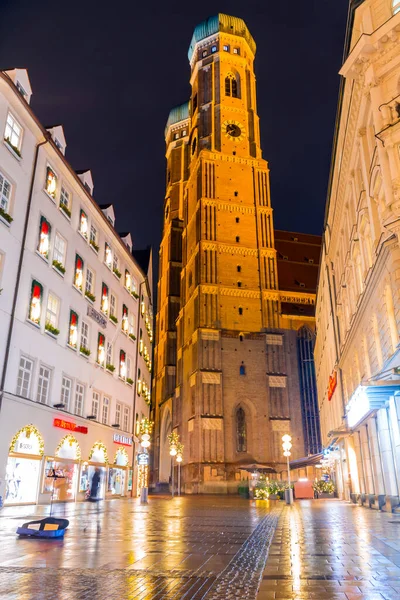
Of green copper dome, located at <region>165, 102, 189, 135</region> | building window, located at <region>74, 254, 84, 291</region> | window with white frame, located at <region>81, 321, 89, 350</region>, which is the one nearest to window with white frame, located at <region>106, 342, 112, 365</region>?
window with white frame, located at <region>81, 321, 89, 350</region>

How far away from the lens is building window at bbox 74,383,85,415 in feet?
98.1

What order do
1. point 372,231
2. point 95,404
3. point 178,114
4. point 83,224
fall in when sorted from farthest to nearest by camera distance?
point 178,114, point 95,404, point 83,224, point 372,231

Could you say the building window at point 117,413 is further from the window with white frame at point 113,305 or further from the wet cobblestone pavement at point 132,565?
the wet cobblestone pavement at point 132,565

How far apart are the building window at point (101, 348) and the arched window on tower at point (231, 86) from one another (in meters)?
51.9

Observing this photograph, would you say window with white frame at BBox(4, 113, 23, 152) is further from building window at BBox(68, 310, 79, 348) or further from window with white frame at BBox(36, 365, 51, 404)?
window with white frame at BBox(36, 365, 51, 404)

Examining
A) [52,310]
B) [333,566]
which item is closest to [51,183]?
[52,310]

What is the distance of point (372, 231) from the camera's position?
1939 centimetres

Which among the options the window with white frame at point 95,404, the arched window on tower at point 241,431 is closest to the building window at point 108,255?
the window with white frame at point 95,404

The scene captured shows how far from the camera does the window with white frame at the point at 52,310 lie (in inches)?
1066

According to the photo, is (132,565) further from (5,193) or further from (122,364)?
(122,364)

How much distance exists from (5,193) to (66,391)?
1166 cm

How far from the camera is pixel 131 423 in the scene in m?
40.1

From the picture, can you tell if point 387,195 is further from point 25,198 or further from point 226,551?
point 25,198

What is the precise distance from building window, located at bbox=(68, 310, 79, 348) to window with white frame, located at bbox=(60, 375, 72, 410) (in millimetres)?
2095
